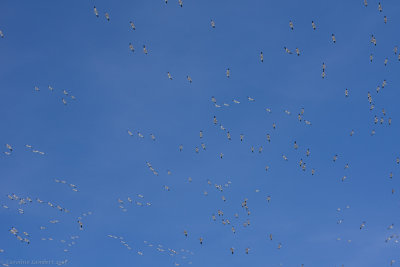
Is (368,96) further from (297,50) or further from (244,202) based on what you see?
(244,202)

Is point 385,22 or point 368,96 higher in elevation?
point 368,96

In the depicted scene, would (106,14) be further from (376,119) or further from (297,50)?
(376,119)

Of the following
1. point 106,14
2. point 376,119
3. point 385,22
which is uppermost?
point 106,14

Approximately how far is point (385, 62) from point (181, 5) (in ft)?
106

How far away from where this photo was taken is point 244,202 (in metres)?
124

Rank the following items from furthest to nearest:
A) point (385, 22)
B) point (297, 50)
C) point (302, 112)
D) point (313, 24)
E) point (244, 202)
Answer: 1. point (244, 202)
2. point (302, 112)
3. point (297, 50)
4. point (313, 24)
5. point (385, 22)

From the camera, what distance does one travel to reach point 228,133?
→ 102 meters

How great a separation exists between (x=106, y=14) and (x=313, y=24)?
33.6 m

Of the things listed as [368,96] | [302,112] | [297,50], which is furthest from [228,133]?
[368,96]

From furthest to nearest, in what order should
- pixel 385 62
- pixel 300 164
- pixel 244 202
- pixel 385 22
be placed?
pixel 244 202 → pixel 300 164 → pixel 385 62 → pixel 385 22

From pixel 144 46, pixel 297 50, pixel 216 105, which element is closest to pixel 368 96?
pixel 297 50

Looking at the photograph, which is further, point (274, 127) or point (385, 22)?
point (274, 127)

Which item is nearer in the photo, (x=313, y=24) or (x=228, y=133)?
(x=313, y=24)

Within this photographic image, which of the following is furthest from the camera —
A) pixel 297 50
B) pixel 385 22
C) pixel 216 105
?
pixel 216 105
